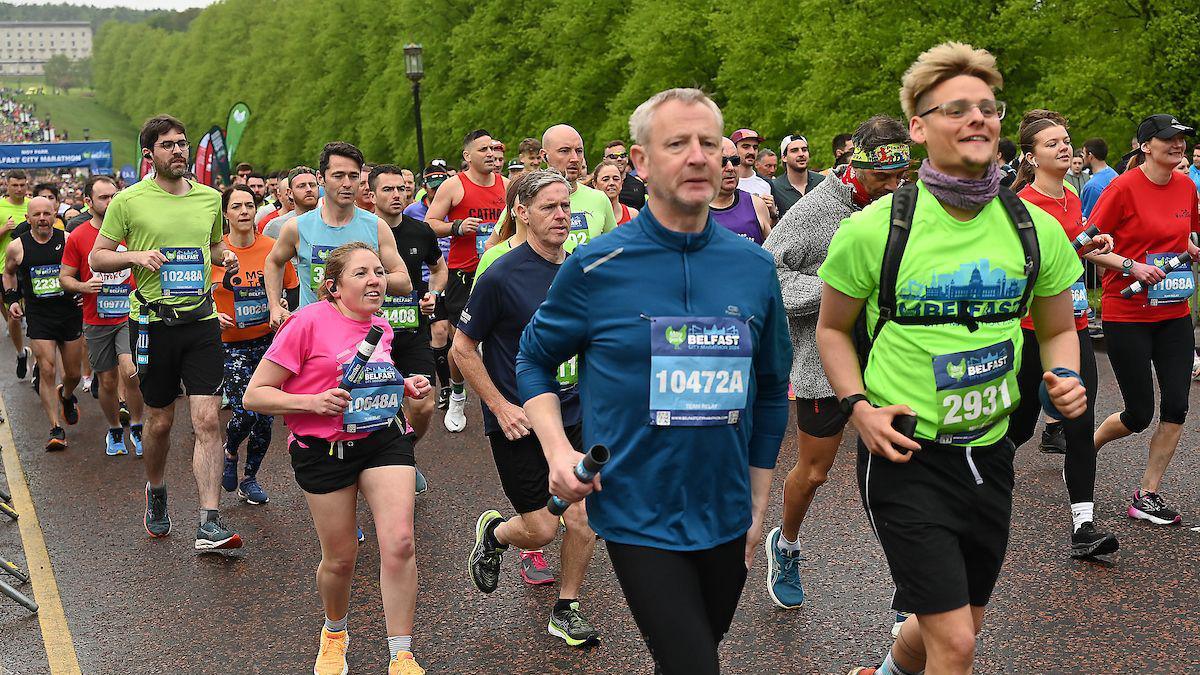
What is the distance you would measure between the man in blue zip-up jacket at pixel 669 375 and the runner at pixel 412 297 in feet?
14.0

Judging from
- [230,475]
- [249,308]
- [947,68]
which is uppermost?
[947,68]

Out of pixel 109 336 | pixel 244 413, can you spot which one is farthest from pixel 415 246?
pixel 109 336

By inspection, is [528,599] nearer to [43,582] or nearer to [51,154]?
[43,582]

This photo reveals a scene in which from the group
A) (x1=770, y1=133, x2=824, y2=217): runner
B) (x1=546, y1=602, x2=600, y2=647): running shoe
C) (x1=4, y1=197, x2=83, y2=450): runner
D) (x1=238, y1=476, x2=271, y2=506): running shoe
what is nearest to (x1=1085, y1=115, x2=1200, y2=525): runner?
(x1=546, y1=602, x2=600, y2=647): running shoe

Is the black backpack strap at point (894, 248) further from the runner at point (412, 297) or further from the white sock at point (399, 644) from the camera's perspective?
the runner at point (412, 297)

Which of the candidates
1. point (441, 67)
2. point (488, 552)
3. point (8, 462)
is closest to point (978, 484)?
point (488, 552)

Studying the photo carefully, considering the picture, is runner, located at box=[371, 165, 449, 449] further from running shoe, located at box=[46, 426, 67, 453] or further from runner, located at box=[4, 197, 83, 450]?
runner, located at box=[4, 197, 83, 450]

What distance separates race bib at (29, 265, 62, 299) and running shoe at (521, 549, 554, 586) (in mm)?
6739

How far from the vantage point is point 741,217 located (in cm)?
797

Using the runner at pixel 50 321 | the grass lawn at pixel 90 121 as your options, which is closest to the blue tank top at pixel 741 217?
the runner at pixel 50 321

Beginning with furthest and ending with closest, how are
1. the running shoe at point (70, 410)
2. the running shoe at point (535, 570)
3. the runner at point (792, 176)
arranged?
1. the runner at point (792, 176)
2. the running shoe at point (70, 410)
3. the running shoe at point (535, 570)

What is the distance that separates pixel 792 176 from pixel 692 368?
962cm

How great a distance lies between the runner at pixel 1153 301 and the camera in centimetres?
686

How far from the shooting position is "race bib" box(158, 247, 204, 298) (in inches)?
302
